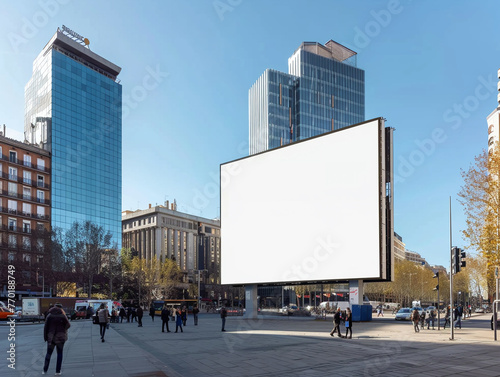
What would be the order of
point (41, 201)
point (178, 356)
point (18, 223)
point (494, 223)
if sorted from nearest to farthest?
point (178, 356) < point (494, 223) < point (18, 223) < point (41, 201)

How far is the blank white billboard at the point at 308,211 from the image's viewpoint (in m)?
38.3

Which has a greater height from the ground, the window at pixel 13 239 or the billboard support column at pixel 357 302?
the window at pixel 13 239

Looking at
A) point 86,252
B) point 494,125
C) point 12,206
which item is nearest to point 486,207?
point 494,125

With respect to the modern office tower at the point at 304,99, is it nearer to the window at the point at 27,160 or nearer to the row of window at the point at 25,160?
the row of window at the point at 25,160

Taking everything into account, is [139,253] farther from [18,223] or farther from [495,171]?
[495,171]

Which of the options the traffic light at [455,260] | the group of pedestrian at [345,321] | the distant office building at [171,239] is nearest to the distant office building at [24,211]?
the distant office building at [171,239]

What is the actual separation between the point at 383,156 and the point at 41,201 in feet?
236

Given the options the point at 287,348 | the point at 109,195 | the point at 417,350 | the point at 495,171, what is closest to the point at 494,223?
the point at 495,171

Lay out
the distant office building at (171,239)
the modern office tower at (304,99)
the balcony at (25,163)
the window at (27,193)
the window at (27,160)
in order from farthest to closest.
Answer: the modern office tower at (304,99), the distant office building at (171,239), the window at (27,160), the window at (27,193), the balcony at (25,163)

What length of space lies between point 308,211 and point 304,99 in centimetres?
10935

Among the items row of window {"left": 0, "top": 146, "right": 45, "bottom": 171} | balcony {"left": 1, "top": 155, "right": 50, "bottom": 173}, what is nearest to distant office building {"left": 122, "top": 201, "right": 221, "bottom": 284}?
balcony {"left": 1, "top": 155, "right": 50, "bottom": 173}

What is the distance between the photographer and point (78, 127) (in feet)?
350

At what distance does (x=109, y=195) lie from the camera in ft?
372

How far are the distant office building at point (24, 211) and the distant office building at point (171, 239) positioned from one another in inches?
1963
